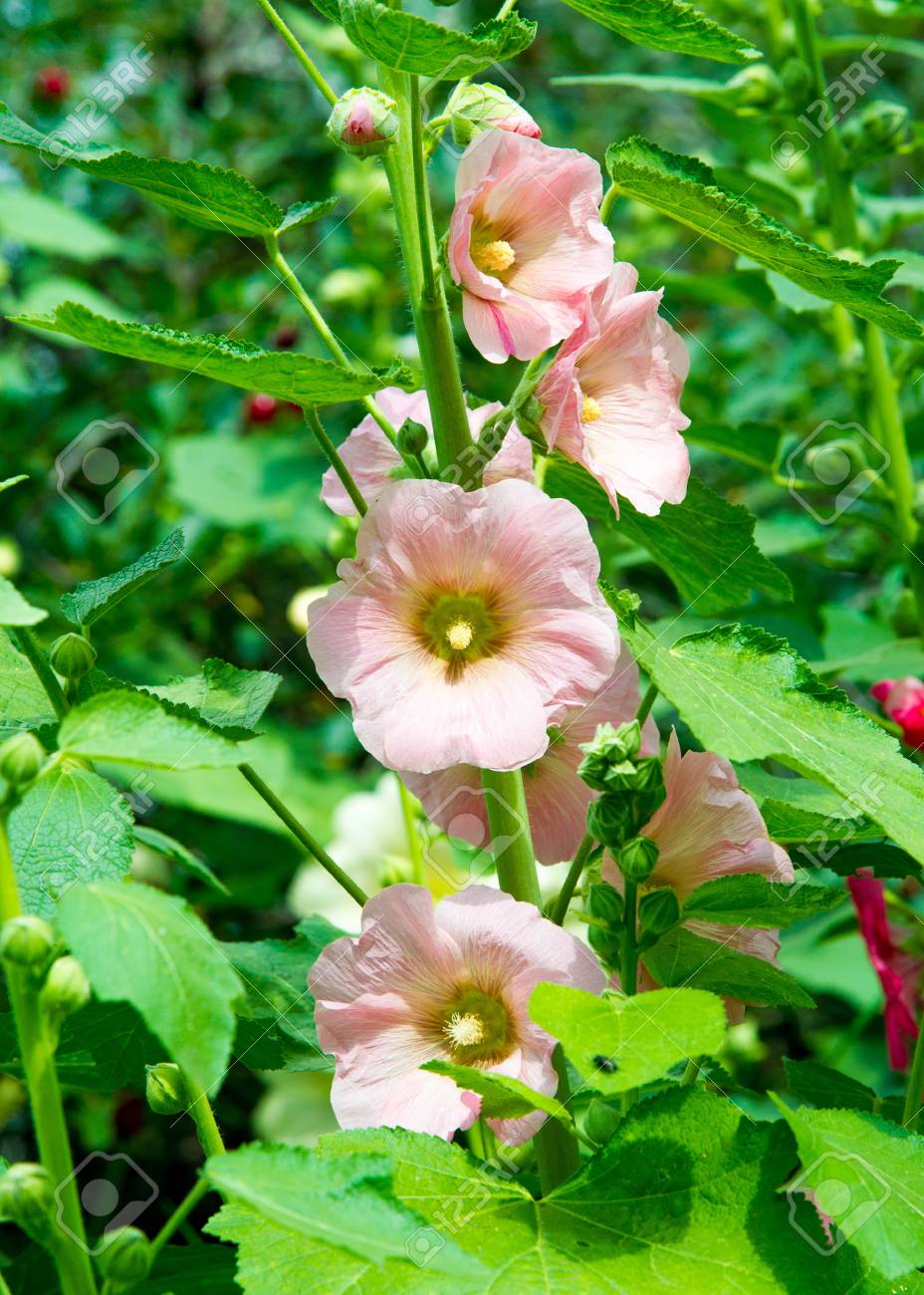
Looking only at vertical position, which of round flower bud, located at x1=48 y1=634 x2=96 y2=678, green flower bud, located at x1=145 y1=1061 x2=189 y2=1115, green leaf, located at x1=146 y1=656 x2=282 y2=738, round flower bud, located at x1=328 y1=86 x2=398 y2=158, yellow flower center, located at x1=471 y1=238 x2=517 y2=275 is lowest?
green flower bud, located at x1=145 y1=1061 x2=189 y2=1115

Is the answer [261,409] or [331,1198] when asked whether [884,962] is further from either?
[261,409]

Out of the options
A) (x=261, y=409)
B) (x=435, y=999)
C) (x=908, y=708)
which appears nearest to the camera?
(x=435, y=999)

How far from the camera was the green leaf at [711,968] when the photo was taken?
24.4 inches

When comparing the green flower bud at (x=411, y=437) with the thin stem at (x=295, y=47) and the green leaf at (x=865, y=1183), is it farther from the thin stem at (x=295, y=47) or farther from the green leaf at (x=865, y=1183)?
the green leaf at (x=865, y=1183)

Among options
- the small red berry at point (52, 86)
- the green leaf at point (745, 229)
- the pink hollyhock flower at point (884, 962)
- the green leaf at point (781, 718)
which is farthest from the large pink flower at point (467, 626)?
the small red berry at point (52, 86)

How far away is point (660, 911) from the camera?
0.61 metres

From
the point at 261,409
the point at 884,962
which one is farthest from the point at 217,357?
the point at 261,409

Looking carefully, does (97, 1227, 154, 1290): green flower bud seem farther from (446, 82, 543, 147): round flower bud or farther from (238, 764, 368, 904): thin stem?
(446, 82, 543, 147): round flower bud

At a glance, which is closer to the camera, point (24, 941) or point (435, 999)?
point (24, 941)

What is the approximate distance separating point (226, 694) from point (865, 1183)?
33cm

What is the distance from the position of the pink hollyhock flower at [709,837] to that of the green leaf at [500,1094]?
4.5 inches

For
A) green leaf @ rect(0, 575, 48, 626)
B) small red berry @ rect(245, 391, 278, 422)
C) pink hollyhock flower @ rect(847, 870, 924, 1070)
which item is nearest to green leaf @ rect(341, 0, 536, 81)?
green leaf @ rect(0, 575, 48, 626)

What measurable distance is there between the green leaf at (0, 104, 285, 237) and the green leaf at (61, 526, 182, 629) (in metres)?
0.15

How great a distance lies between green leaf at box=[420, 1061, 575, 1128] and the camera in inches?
21.3
